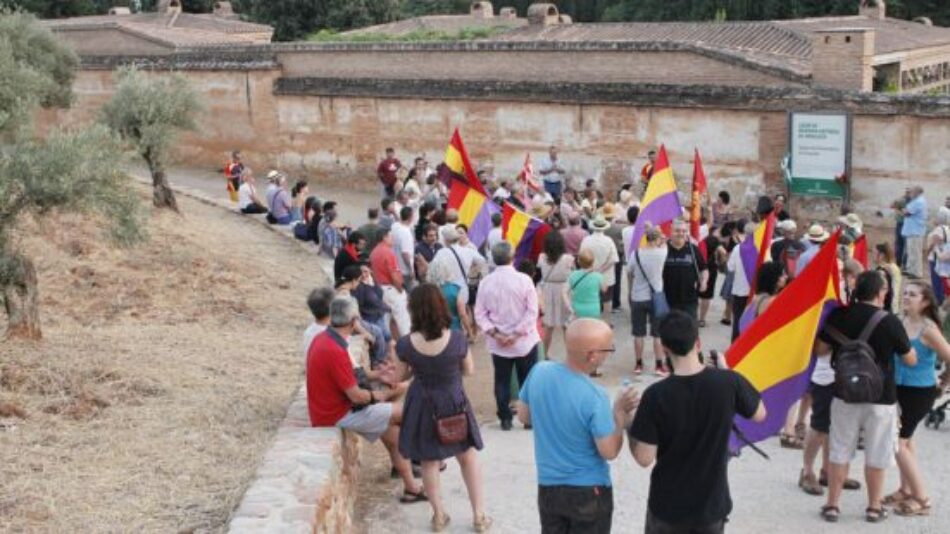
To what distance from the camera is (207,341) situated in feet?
35.6

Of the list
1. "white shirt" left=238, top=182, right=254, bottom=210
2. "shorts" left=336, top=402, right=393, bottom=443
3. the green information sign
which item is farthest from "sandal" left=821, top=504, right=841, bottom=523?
"white shirt" left=238, top=182, right=254, bottom=210

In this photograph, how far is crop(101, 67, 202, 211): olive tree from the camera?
60.5 feet

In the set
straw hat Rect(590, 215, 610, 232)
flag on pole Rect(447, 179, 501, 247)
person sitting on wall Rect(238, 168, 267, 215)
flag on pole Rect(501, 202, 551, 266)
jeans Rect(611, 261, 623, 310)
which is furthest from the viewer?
person sitting on wall Rect(238, 168, 267, 215)

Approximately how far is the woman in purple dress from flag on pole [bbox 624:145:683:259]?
17.1 ft

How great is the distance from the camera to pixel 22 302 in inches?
380

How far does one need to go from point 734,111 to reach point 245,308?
1024 cm

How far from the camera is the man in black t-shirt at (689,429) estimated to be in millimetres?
5262

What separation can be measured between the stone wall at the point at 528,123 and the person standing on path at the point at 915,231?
58.7 inches

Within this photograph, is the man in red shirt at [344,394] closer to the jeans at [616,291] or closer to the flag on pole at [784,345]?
the flag on pole at [784,345]

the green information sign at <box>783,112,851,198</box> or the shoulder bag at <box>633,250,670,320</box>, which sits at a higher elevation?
the green information sign at <box>783,112,851,198</box>

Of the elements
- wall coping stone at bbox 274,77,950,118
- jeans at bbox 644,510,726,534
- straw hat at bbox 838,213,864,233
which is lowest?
jeans at bbox 644,510,726,534

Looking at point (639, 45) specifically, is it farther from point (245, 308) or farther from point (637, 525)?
point (637, 525)

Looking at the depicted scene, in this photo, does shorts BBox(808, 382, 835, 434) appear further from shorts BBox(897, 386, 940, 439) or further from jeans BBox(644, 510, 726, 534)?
jeans BBox(644, 510, 726, 534)

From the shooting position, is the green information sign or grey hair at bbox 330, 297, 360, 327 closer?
grey hair at bbox 330, 297, 360, 327
